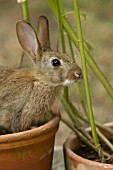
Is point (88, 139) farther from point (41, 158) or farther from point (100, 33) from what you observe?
point (100, 33)

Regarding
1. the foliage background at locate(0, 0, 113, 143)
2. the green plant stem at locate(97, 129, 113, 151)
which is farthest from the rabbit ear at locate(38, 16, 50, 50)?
the foliage background at locate(0, 0, 113, 143)

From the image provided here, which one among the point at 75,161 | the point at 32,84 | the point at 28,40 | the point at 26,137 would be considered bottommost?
the point at 75,161

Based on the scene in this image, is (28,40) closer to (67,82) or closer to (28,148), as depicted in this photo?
(67,82)

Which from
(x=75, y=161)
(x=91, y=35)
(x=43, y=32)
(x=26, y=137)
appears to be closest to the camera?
(x=26, y=137)

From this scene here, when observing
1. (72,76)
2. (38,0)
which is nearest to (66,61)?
(72,76)

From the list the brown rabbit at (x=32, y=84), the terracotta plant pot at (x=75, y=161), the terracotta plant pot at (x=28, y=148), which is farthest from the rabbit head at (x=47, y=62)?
the terracotta plant pot at (x=75, y=161)

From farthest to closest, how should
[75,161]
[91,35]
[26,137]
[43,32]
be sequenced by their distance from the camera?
[91,35] < [43,32] < [75,161] < [26,137]

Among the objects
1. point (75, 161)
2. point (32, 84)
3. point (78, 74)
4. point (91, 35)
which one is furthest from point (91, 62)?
point (91, 35)
